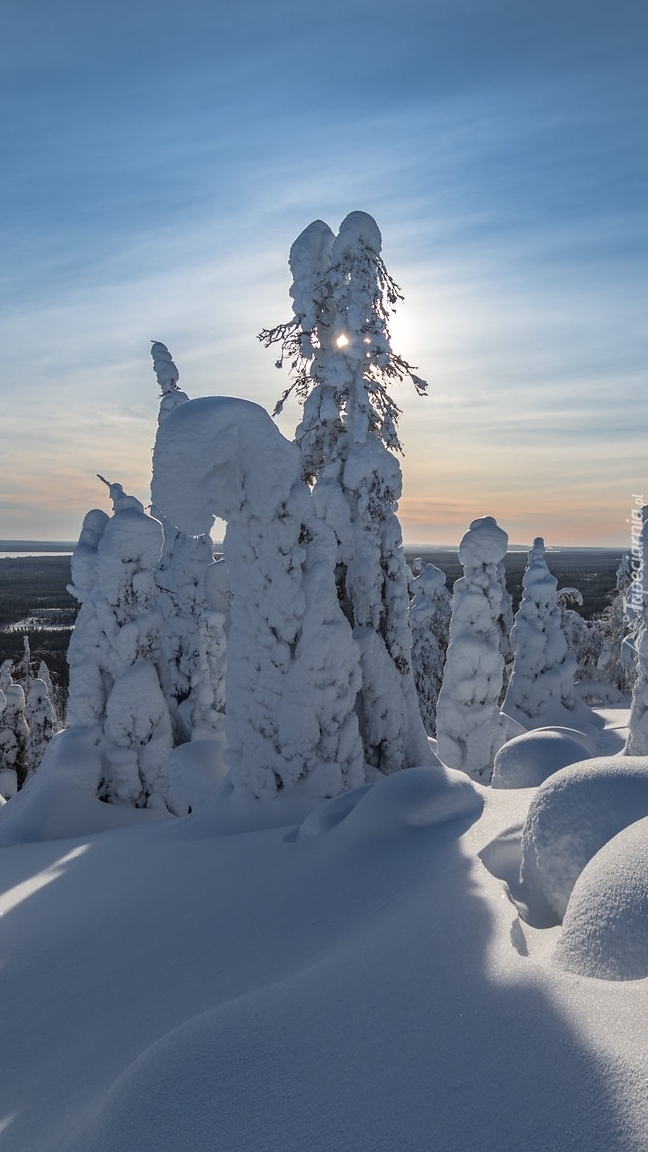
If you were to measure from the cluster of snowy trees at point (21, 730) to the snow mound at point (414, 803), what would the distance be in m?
24.5

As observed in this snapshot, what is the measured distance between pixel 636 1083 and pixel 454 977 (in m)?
0.94

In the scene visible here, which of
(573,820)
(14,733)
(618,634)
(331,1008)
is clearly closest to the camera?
(331,1008)

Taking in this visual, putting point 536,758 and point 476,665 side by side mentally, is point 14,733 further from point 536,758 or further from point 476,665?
point 536,758

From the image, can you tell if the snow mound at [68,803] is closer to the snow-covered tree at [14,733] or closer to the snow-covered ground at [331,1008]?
the snow-covered ground at [331,1008]

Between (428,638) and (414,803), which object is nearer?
(414,803)

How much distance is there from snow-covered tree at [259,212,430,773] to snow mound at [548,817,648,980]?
8123 millimetres

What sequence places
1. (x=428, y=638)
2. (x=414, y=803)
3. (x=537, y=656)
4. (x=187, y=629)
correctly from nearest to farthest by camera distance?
(x=414, y=803), (x=187, y=629), (x=537, y=656), (x=428, y=638)

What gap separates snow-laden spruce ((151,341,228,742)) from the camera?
1798 cm

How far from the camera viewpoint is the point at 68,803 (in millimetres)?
13695

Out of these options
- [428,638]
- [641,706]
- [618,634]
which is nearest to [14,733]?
[428,638]

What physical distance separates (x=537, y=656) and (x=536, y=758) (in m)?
16.8

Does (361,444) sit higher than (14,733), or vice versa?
(361,444)

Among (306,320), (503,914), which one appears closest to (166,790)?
(306,320)

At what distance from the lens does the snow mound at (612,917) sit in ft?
9.30
